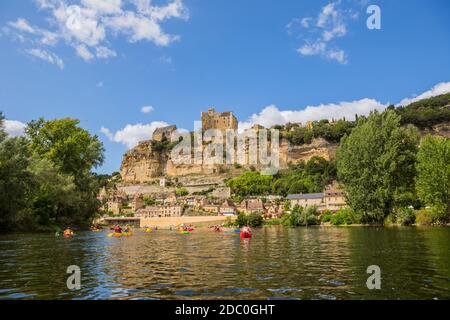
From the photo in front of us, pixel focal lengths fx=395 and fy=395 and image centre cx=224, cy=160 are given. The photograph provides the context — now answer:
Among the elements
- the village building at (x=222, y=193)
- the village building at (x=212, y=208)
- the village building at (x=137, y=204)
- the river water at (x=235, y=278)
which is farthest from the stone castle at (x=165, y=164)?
the river water at (x=235, y=278)

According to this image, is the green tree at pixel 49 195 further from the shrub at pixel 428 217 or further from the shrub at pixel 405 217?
the shrub at pixel 428 217

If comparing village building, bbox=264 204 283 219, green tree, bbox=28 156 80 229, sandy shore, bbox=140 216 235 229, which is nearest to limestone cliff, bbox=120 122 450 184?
village building, bbox=264 204 283 219

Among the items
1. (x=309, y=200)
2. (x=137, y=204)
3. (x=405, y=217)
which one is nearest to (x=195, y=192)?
(x=137, y=204)

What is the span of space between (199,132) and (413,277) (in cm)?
18144

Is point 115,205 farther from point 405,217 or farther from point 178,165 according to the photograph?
point 405,217

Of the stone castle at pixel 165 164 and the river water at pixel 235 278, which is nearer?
the river water at pixel 235 278

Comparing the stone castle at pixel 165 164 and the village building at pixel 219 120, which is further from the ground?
the village building at pixel 219 120

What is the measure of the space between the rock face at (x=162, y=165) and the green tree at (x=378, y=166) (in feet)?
353

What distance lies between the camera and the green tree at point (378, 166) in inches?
1959

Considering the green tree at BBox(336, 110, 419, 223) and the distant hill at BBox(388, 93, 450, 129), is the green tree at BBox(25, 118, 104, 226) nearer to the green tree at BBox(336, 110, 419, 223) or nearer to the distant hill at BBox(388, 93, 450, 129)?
the green tree at BBox(336, 110, 419, 223)

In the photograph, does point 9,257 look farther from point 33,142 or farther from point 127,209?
point 127,209

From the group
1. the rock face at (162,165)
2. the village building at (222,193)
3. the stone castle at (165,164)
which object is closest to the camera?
the village building at (222,193)

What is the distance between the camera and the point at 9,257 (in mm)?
18922
